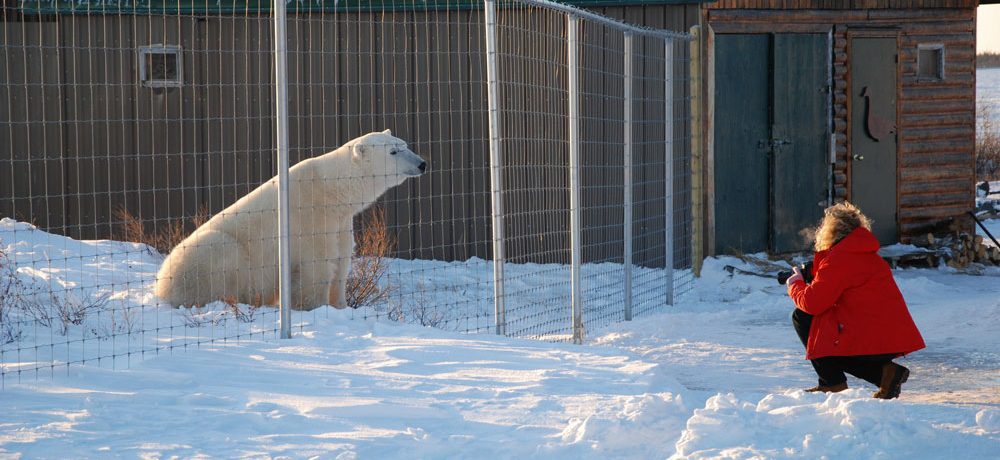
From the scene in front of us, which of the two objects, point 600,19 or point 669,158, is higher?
point 600,19

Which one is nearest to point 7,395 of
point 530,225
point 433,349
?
point 433,349

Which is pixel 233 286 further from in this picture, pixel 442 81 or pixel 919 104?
pixel 919 104

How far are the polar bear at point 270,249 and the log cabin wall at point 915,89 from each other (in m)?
5.84

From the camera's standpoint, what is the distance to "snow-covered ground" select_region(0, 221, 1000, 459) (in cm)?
459

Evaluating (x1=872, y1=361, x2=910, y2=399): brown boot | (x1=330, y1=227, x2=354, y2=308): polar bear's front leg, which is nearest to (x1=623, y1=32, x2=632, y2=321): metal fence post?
(x1=330, y1=227, x2=354, y2=308): polar bear's front leg

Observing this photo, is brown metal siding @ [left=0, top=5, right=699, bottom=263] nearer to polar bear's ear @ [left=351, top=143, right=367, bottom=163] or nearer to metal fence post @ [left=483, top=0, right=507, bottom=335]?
polar bear's ear @ [left=351, top=143, right=367, bottom=163]

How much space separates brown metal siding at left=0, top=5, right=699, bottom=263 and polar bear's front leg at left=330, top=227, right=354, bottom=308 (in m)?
4.08

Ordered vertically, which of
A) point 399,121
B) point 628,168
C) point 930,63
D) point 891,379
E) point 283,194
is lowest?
point 891,379

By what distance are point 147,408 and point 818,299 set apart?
129 inches

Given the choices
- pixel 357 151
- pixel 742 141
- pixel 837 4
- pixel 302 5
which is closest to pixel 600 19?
pixel 357 151

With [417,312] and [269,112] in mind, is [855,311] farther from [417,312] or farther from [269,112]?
[269,112]

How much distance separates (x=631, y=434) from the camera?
4.77m

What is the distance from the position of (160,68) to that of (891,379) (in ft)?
28.2

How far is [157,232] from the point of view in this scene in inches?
455
